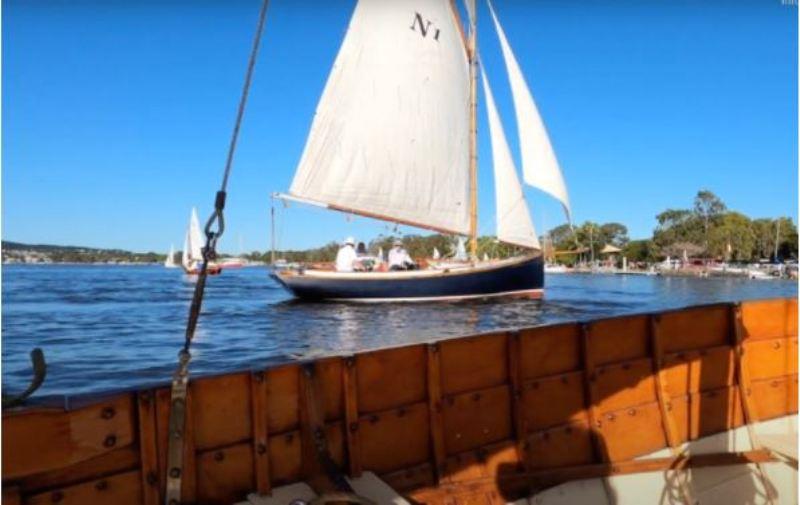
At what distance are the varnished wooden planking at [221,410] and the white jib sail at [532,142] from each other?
99.9ft

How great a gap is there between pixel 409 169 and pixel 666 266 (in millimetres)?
100617

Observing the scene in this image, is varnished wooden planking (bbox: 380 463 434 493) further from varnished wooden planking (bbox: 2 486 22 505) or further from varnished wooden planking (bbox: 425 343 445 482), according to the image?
varnished wooden planking (bbox: 2 486 22 505)

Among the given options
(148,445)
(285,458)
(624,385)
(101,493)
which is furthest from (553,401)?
(101,493)

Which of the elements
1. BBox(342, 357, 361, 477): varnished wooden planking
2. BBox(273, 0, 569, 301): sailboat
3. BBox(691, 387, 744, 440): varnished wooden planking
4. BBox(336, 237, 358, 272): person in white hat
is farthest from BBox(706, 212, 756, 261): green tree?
BBox(342, 357, 361, 477): varnished wooden planking

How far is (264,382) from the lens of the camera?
3.41 m

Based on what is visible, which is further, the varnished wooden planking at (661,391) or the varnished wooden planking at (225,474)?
the varnished wooden planking at (661,391)

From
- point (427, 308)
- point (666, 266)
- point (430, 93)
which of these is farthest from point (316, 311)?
point (666, 266)

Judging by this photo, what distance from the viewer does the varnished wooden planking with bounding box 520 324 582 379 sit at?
449 centimetres

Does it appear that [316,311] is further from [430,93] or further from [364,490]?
[364,490]

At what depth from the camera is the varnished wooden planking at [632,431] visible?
4.77 metres

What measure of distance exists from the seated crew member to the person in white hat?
2.17 metres

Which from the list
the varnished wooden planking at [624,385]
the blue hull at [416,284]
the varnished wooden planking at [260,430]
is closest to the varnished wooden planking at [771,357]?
the varnished wooden planking at [624,385]

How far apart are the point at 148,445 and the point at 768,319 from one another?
5.80 meters

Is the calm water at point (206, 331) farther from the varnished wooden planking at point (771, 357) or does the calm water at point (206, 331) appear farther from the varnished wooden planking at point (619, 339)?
the varnished wooden planking at point (771, 357)
